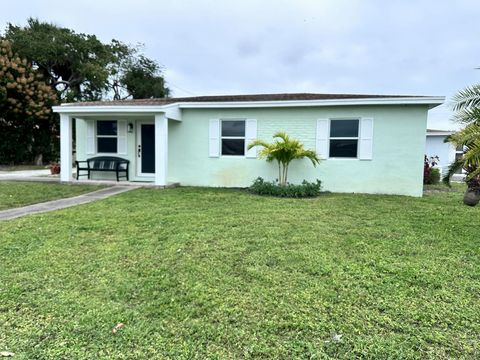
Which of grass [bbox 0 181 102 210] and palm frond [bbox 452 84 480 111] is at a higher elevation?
palm frond [bbox 452 84 480 111]

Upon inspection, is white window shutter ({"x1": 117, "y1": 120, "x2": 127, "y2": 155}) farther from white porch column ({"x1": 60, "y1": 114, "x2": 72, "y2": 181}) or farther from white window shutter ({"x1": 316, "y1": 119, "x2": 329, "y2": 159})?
white window shutter ({"x1": 316, "y1": 119, "x2": 329, "y2": 159})

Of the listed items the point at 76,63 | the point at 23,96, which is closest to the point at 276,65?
the point at 76,63

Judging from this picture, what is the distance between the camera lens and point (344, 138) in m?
9.31

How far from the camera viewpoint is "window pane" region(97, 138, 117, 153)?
11109 millimetres

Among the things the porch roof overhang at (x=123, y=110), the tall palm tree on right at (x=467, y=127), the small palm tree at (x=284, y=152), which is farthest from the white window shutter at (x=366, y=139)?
the porch roof overhang at (x=123, y=110)

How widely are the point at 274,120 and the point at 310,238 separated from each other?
5.84 metres

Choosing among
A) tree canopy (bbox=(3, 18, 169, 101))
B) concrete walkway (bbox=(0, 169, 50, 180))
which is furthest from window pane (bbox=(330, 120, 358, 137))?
tree canopy (bbox=(3, 18, 169, 101))

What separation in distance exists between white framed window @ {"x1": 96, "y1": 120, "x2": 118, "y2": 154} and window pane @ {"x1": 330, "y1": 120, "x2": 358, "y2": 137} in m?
7.13

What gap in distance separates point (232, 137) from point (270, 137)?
119 cm

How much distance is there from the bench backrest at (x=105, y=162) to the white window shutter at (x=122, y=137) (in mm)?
314

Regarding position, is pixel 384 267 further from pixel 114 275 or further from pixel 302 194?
pixel 302 194

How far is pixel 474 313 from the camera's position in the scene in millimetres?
2631

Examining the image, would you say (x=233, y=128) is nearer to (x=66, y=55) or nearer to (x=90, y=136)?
(x=90, y=136)

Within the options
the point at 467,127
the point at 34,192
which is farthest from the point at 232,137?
the point at 467,127
